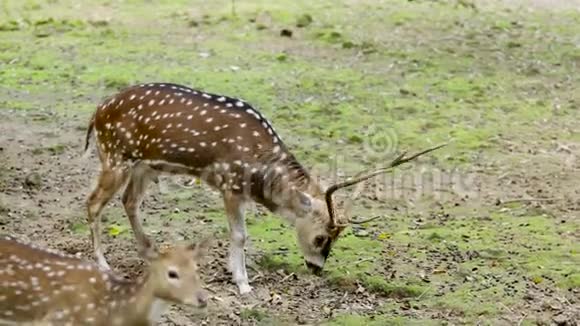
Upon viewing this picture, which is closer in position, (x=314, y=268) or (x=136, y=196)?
(x=314, y=268)

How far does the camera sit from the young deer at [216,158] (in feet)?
21.6

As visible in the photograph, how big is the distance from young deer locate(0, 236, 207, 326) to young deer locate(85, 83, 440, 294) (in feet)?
4.95

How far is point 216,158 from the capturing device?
6.57 m

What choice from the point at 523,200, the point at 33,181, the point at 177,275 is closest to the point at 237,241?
the point at 177,275

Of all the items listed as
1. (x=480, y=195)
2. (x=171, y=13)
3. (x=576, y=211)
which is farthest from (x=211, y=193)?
(x=171, y=13)

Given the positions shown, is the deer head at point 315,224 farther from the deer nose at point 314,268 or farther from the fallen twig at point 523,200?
the fallen twig at point 523,200

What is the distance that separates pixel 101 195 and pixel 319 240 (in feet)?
3.93

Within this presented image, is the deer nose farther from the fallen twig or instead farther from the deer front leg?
the fallen twig

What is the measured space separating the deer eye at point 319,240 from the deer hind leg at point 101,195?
1.07m

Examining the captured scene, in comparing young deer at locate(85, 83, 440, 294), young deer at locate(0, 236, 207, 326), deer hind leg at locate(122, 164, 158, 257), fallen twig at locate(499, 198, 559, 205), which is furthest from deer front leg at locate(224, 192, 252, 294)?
fallen twig at locate(499, 198, 559, 205)

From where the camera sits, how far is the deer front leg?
6.43m

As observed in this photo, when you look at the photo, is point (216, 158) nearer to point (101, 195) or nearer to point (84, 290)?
point (101, 195)

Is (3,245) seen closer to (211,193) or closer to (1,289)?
(1,289)

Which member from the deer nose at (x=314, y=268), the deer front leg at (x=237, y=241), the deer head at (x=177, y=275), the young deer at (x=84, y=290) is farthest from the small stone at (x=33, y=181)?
the deer head at (x=177, y=275)
